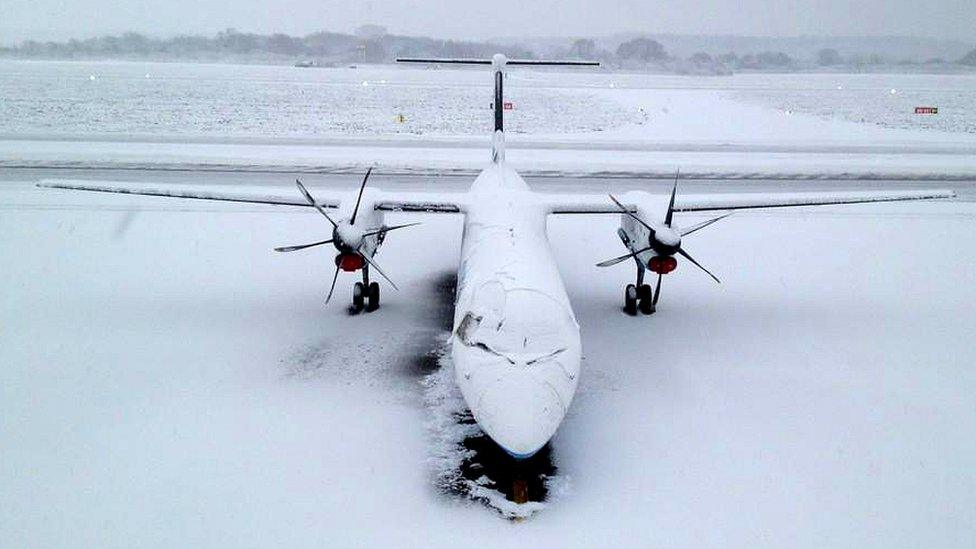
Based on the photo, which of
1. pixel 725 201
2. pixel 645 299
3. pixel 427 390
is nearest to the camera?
pixel 427 390

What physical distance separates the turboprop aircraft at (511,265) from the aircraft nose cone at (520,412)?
1cm

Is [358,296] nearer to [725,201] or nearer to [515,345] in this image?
[515,345]

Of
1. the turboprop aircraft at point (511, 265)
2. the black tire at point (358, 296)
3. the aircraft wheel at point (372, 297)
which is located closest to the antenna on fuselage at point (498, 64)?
the turboprop aircraft at point (511, 265)

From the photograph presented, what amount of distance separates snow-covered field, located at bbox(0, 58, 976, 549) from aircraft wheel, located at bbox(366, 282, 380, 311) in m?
0.35

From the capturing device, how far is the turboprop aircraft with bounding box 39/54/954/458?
8031 mm

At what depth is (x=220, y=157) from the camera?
99.1 ft

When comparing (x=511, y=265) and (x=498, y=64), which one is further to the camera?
(x=498, y=64)

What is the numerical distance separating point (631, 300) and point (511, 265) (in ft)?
17.9

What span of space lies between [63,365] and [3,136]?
30030 mm

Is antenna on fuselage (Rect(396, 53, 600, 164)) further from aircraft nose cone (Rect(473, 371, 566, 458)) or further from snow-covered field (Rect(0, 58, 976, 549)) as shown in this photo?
aircraft nose cone (Rect(473, 371, 566, 458))

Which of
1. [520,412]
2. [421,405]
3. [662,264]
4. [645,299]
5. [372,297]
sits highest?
[662,264]

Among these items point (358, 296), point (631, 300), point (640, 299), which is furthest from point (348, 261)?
point (640, 299)

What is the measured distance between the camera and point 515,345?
8430mm

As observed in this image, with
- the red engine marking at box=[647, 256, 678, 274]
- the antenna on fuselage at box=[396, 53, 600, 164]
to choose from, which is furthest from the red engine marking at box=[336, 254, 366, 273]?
the antenna on fuselage at box=[396, 53, 600, 164]
